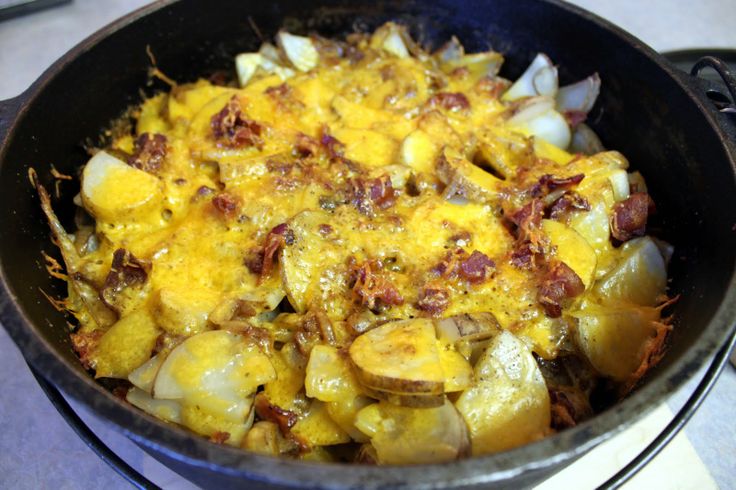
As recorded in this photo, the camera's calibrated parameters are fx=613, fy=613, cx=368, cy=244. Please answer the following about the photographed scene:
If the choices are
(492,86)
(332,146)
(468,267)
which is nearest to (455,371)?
(468,267)

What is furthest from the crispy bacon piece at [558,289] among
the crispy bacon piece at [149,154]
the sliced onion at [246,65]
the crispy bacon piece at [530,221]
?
the sliced onion at [246,65]

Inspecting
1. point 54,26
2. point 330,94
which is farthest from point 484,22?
point 54,26

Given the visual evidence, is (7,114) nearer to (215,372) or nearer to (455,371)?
(215,372)

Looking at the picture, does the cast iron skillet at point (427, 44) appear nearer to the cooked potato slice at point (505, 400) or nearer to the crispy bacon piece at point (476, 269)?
the cooked potato slice at point (505, 400)

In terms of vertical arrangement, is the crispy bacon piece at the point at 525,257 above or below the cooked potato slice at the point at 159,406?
above

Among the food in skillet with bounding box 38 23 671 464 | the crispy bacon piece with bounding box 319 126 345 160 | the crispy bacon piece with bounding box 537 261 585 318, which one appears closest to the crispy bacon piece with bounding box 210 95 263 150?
the food in skillet with bounding box 38 23 671 464

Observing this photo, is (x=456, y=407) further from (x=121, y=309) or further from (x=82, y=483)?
(x=82, y=483)
